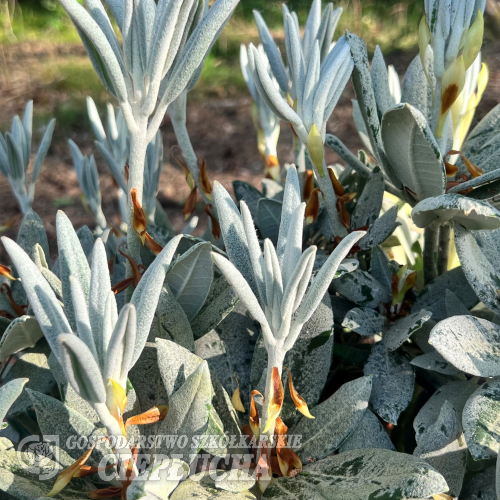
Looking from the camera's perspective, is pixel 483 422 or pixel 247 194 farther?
pixel 247 194

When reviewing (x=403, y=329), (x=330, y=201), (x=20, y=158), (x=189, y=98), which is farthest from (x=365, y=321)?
(x=189, y=98)

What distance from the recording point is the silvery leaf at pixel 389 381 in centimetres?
68

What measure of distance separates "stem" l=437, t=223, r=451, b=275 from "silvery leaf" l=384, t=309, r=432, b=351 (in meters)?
0.17

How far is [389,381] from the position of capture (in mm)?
714

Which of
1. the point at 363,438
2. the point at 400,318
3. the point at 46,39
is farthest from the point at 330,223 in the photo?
the point at 46,39

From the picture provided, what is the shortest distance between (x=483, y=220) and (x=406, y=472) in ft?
0.96

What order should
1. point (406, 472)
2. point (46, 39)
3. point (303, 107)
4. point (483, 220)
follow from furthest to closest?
point (46, 39) < point (303, 107) < point (483, 220) < point (406, 472)

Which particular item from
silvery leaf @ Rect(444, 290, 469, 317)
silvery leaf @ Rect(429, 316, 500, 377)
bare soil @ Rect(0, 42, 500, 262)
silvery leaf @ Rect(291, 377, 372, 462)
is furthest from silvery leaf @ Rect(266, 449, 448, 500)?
bare soil @ Rect(0, 42, 500, 262)

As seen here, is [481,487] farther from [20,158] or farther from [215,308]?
[20,158]

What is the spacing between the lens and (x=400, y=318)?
80cm

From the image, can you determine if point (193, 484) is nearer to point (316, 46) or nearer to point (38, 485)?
point (38, 485)

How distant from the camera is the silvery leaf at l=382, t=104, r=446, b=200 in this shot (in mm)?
652

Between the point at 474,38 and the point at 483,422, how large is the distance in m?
0.45

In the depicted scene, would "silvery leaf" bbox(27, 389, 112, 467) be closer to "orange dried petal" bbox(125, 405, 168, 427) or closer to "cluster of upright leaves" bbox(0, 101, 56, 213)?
"orange dried petal" bbox(125, 405, 168, 427)
